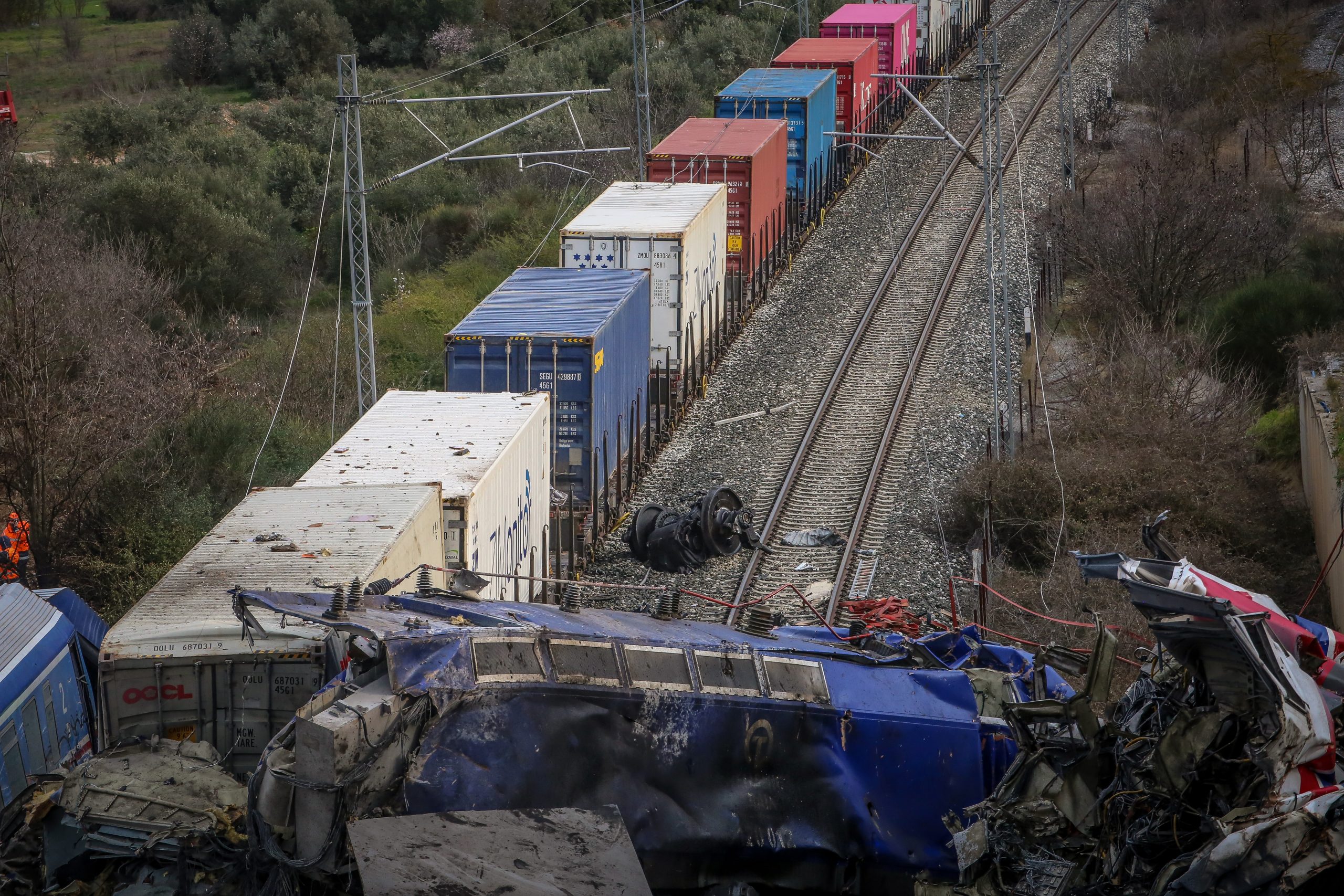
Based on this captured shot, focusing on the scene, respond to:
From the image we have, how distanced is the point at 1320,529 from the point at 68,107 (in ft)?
165

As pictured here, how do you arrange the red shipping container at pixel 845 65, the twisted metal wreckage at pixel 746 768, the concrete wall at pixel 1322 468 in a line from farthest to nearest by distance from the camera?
the red shipping container at pixel 845 65 → the concrete wall at pixel 1322 468 → the twisted metal wreckage at pixel 746 768

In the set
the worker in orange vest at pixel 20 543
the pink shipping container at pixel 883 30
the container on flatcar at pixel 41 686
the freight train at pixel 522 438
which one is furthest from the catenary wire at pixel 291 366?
the pink shipping container at pixel 883 30

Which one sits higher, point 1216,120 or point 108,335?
point 1216,120

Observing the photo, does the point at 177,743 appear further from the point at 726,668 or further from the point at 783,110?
the point at 783,110

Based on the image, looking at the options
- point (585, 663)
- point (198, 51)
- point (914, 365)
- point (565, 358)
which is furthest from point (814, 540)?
point (198, 51)

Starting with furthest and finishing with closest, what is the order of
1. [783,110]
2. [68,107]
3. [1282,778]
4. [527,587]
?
[68,107], [783,110], [527,587], [1282,778]

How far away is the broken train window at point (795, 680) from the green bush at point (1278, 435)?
15.1 metres

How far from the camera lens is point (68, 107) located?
53688 mm

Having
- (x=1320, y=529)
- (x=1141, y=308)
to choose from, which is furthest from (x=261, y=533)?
(x=1141, y=308)

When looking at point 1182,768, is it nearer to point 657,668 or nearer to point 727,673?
point 727,673

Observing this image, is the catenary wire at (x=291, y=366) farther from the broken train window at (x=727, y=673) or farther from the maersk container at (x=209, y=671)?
the broken train window at (x=727, y=673)

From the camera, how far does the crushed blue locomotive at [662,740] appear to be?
A: 25.1 feet

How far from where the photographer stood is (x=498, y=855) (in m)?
7.46

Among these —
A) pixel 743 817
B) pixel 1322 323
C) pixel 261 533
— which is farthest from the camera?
pixel 1322 323
